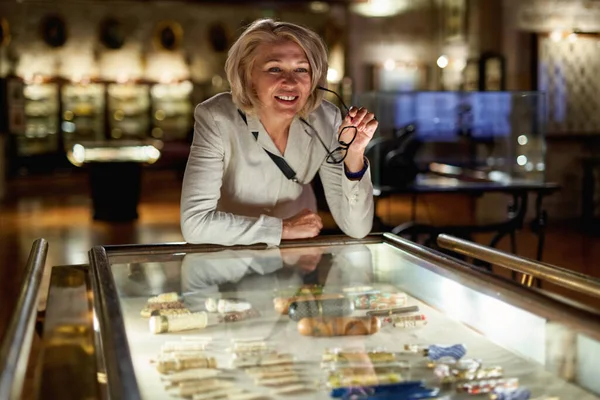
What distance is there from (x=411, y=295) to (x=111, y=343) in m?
0.83

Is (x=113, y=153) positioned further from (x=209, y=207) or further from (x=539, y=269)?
(x=539, y=269)

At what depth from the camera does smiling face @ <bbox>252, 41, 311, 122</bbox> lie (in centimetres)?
212

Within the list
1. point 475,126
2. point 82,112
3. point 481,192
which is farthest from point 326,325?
point 82,112

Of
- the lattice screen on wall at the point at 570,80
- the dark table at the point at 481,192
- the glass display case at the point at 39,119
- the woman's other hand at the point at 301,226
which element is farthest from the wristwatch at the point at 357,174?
the glass display case at the point at 39,119

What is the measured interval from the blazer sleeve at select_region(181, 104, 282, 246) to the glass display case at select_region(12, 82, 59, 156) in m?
14.0

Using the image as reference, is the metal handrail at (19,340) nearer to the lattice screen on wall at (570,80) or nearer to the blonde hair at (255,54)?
the blonde hair at (255,54)

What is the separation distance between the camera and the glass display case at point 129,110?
1586 centimetres

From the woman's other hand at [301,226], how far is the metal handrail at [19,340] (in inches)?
28.0

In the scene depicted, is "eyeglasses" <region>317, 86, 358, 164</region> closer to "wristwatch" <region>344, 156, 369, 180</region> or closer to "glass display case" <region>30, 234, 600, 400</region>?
"wristwatch" <region>344, 156, 369, 180</region>

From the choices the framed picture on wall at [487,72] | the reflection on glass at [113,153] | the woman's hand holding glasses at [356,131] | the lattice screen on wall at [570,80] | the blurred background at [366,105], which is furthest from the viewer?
the reflection on glass at [113,153]

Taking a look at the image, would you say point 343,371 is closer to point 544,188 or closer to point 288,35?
point 288,35

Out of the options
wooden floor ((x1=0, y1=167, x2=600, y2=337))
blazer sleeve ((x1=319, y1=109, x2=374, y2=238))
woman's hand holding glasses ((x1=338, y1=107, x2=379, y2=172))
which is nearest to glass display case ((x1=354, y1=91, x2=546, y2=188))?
wooden floor ((x1=0, y1=167, x2=600, y2=337))

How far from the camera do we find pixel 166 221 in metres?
9.17

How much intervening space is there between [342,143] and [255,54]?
349 millimetres
